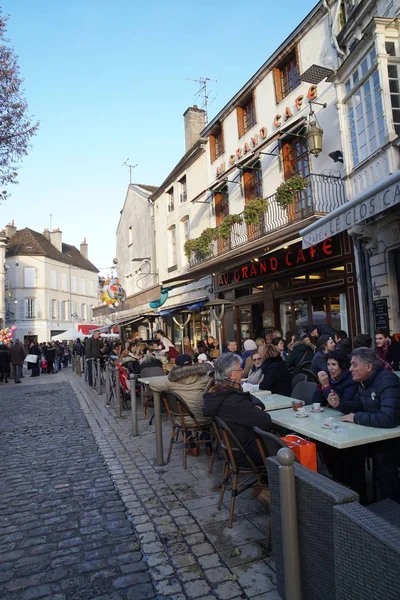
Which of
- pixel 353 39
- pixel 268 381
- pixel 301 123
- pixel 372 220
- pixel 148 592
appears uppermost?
pixel 353 39

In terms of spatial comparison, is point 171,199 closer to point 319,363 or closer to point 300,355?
point 300,355

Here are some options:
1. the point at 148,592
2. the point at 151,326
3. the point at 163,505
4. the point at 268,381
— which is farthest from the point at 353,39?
the point at 151,326

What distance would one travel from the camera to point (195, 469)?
16.1ft

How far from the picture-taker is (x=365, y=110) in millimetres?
8859

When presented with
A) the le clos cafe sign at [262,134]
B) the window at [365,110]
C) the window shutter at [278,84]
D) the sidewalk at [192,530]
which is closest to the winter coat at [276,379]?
the sidewalk at [192,530]

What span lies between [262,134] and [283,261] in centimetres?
421

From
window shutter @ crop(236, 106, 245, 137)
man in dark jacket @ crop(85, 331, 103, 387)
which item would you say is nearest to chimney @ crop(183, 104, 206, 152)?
window shutter @ crop(236, 106, 245, 137)

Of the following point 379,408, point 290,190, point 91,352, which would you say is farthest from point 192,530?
point 91,352

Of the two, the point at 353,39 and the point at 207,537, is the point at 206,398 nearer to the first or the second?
the point at 207,537

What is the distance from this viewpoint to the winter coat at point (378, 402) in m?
3.14

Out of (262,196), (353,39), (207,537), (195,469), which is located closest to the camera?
(207,537)

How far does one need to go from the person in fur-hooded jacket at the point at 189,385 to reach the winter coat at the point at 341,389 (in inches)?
55.1

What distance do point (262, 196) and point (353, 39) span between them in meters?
4.93

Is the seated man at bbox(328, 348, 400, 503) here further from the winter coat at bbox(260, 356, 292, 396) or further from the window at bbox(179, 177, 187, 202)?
the window at bbox(179, 177, 187, 202)
